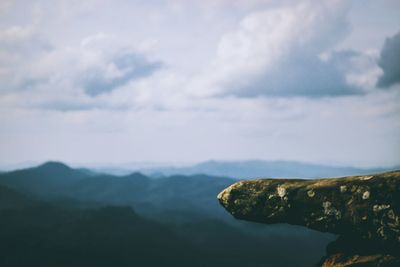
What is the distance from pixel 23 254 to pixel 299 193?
9693 centimetres

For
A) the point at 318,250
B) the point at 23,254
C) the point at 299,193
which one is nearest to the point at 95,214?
the point at 23,254

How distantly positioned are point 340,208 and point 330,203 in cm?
51

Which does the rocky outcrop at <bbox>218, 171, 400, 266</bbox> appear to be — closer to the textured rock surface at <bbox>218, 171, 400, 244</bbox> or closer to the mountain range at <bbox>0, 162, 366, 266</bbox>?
the textured rock surface at <bbox>218, 171, 400, 244</bbox>

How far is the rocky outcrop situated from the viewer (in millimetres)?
17844

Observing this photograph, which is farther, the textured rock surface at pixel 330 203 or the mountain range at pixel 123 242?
the mountain range at pixel 123 242

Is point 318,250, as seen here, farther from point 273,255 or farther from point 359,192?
point 359,192

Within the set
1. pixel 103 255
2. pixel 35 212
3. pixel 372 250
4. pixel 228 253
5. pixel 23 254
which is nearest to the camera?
pixel 372 250

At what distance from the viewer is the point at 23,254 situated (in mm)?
98438

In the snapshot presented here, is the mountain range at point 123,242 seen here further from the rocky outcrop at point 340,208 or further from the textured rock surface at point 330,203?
the rocky outcrop at point 340,208

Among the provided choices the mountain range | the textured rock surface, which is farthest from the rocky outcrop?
the mountain range

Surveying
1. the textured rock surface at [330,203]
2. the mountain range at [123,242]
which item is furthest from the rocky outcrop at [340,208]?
the mountain range at [123,242]

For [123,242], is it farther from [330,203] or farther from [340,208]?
[340,208]

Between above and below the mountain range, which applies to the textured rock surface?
above

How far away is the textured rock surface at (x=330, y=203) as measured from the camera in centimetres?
1780
